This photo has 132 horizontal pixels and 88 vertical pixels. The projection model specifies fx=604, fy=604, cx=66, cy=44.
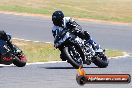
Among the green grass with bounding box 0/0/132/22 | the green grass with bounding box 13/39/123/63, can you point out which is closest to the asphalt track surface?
the green grass with bounding box 13/39/123/63

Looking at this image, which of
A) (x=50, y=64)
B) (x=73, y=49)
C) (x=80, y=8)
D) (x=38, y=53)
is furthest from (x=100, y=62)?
(x=80, y=8)

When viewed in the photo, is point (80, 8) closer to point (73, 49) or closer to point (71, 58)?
point (73, 49)

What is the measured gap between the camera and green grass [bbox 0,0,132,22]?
47375mm

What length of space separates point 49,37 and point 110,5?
76.4 feet

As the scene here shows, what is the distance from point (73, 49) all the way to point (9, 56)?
6.53ft

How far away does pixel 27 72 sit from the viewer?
14.8 m

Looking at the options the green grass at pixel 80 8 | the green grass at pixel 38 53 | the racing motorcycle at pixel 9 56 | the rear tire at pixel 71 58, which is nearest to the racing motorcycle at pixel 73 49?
the rear tire at pixel 71 58

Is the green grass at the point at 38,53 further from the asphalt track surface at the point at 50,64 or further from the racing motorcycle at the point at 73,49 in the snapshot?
the racing motorcycle at the point at 73,49

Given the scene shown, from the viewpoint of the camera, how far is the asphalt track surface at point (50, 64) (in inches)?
471

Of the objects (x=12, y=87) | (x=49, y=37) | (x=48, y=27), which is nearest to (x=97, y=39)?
(x=49, y=37)

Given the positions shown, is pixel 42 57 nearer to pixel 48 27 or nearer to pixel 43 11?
pixel 48 27

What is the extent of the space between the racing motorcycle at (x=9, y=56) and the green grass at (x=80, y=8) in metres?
29.3

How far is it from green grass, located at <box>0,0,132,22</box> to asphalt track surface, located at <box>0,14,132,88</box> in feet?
13.0

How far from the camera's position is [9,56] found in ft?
53.6
